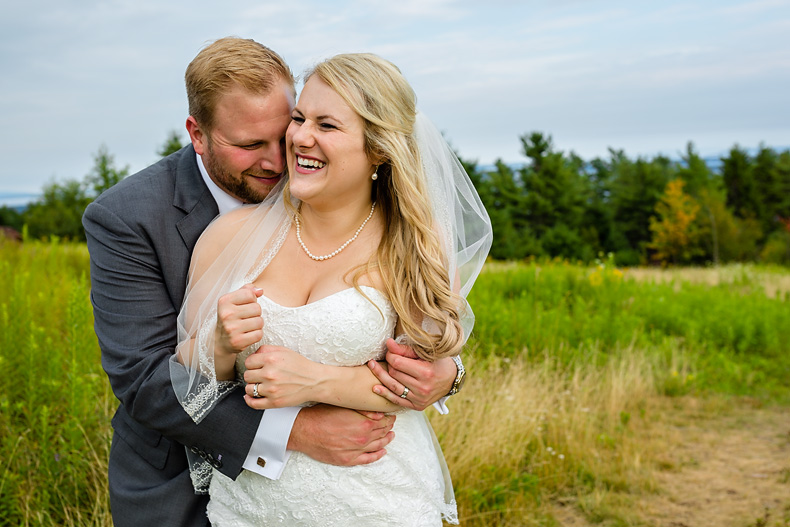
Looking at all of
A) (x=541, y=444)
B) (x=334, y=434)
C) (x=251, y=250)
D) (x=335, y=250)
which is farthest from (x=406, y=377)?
(x=541, y=444)

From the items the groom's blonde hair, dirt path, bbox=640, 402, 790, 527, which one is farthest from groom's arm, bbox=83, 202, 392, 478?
dirt path, bbox=640, 402, 790, 527

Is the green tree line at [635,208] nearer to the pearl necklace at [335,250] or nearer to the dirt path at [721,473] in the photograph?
the dirt path at [721,473]

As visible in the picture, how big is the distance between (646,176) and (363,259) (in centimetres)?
5790

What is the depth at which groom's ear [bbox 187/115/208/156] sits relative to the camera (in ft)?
9.63

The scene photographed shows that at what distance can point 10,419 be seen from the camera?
4.18 meters

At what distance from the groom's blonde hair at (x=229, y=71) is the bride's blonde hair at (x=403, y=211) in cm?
23

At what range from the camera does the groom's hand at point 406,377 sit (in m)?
2.55

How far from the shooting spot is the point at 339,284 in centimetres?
260

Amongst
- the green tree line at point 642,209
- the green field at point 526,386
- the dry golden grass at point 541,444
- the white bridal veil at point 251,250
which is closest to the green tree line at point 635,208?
the green tree line at point 642,209

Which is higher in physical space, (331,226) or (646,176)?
(331,226)

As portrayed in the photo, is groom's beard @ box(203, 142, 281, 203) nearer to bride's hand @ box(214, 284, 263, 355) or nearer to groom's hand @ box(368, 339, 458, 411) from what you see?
bride's hand @ box(214, 284, 263, 355)

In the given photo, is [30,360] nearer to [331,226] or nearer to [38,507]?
[38,507]

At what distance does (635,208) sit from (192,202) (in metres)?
58.2

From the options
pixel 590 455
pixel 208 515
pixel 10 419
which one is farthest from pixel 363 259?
pixel 590 455
